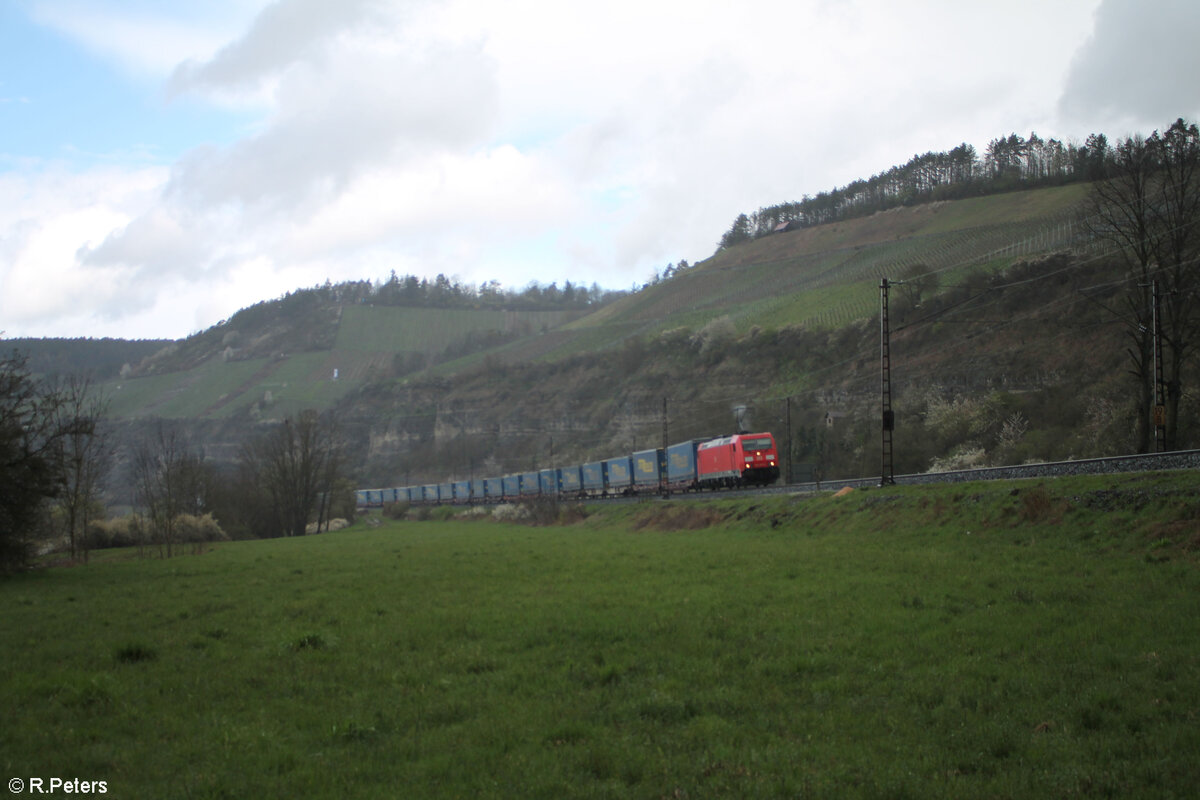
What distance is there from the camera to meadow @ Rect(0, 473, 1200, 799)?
6.80 m

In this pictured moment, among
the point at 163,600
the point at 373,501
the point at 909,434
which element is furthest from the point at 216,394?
the point at 163,600

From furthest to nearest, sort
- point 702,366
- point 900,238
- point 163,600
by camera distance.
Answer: point 900,238, point 702,366, point 163,600

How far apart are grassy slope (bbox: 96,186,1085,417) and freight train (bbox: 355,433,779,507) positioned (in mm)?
37136

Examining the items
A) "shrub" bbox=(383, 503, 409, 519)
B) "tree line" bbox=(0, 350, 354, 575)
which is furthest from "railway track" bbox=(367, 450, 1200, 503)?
"shrub" bbox=(383, 503, 409, 519)

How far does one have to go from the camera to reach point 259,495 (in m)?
65.5

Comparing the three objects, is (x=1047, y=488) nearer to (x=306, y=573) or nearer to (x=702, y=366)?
(x=306, y=573)

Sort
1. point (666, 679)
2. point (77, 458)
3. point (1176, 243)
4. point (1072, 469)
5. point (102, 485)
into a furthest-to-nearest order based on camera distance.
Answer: point (102, 485)
point (1176, 243)
point (77, 458)
point (1072, 469)
point (666, 679)

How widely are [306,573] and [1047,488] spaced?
2116 cm

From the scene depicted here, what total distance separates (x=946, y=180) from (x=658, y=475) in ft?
299

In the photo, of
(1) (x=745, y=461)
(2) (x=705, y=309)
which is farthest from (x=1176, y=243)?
(2) (x=705, y=309)

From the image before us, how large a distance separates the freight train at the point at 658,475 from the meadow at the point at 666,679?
2833cm

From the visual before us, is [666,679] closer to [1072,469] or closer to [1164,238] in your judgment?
[1072,469]

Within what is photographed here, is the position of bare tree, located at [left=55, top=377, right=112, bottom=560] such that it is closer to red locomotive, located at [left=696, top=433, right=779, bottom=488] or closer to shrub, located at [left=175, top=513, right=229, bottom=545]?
shrub, located at [left=175, top=513, right=229, bottom=545]

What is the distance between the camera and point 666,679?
9672 mm
